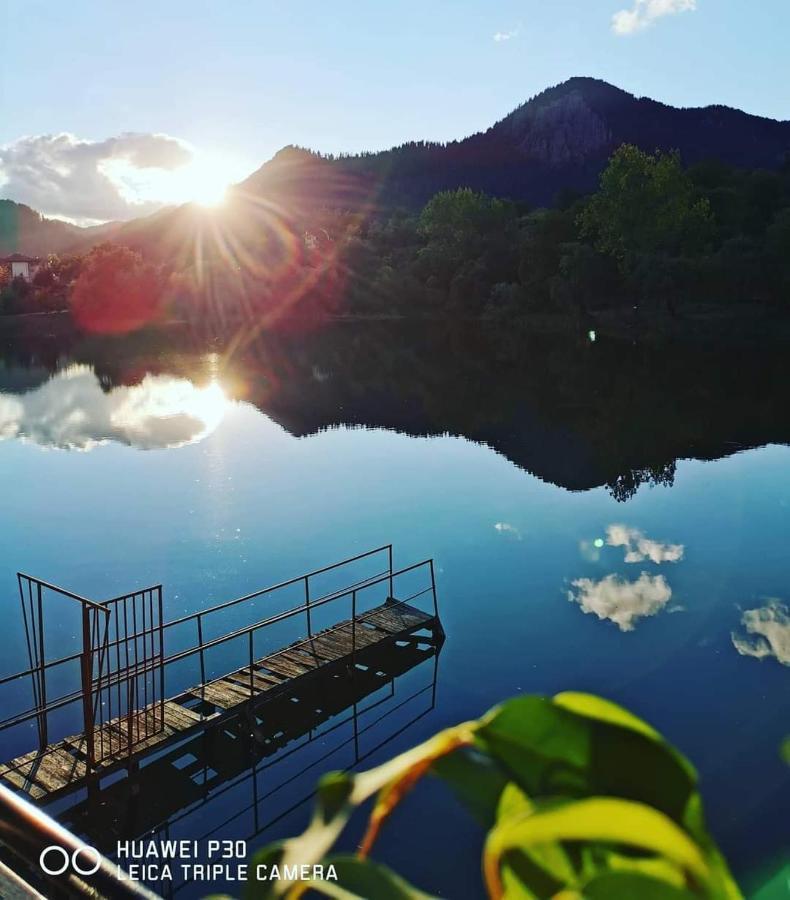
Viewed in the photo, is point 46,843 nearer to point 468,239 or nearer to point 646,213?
point 646,213

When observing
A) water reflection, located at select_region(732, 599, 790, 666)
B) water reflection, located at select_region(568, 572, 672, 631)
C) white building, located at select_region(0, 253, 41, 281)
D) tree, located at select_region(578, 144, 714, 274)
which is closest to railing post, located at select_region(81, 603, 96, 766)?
water reflection, located at select_region(568, 572, 672, 631)

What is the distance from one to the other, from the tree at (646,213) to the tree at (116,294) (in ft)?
167

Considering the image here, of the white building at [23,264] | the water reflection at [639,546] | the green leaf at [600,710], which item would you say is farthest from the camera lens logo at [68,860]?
the white building at [23,264]

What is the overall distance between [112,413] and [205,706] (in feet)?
112

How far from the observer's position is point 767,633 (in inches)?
762

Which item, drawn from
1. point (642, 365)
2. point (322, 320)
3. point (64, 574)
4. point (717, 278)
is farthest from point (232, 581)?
point (322, 320)

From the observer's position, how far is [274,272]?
9769 cm

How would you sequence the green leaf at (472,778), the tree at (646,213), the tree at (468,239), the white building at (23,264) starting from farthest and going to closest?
the white building at (23,264)
the tree at (468,239)
the tree at (646,213)
the green leaf at (472,778)

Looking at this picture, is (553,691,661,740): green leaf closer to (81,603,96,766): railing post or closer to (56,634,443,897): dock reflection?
(81,603,96,766): railing post

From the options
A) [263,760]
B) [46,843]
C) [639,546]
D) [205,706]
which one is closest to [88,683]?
[205,706]

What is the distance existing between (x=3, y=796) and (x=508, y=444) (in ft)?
125

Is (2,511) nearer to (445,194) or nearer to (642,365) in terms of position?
(642,365)

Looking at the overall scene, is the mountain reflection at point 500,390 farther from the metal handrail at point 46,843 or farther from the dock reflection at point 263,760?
the metal handrail at point 46,843

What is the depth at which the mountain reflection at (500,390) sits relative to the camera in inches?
1505
